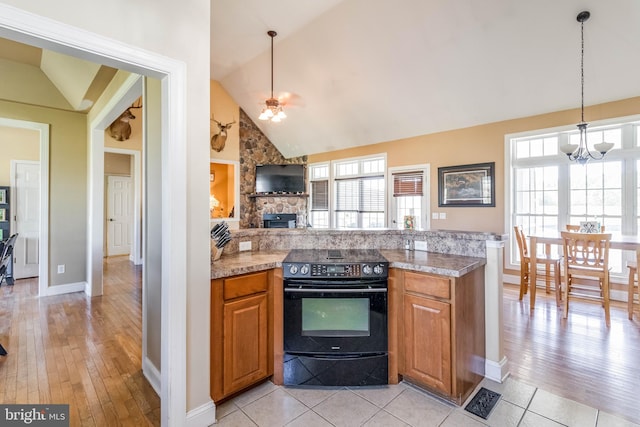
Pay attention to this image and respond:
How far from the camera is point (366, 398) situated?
2.03 m

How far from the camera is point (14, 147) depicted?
17.1ft

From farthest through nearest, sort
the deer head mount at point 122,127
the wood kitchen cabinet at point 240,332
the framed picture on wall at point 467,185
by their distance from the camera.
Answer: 1. the deer head mount at point 122,127
2. the framed picture on wall at point 467,185
3. the wood kitchen cabinet at point 240,332

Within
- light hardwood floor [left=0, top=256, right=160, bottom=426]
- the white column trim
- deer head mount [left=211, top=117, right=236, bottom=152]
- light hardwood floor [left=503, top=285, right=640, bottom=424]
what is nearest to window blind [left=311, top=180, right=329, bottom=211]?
deer head mount [left=211, top=117, right=236, bottom=152]

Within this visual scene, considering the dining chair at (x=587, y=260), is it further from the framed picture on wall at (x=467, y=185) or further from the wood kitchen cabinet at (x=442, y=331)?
the wood kitchen cabinet at (x=442, y=331)

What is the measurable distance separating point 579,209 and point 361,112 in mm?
3982

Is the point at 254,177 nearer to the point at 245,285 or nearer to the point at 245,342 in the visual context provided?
the point at 245,285

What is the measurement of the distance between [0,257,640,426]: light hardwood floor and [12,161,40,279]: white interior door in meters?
1.48

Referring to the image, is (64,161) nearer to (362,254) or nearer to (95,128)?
(95,128)

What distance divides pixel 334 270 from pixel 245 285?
636 mm

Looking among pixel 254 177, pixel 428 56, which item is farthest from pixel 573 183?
pixel 254 177

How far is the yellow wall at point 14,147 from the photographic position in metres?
5.10

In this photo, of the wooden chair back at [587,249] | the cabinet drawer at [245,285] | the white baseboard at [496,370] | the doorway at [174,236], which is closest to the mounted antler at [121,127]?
the doorway at [174,236]

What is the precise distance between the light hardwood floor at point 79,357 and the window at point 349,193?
181 inches

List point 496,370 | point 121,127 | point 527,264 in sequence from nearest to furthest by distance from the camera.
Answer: point 496,370 < point 527,264 < point 121,127
